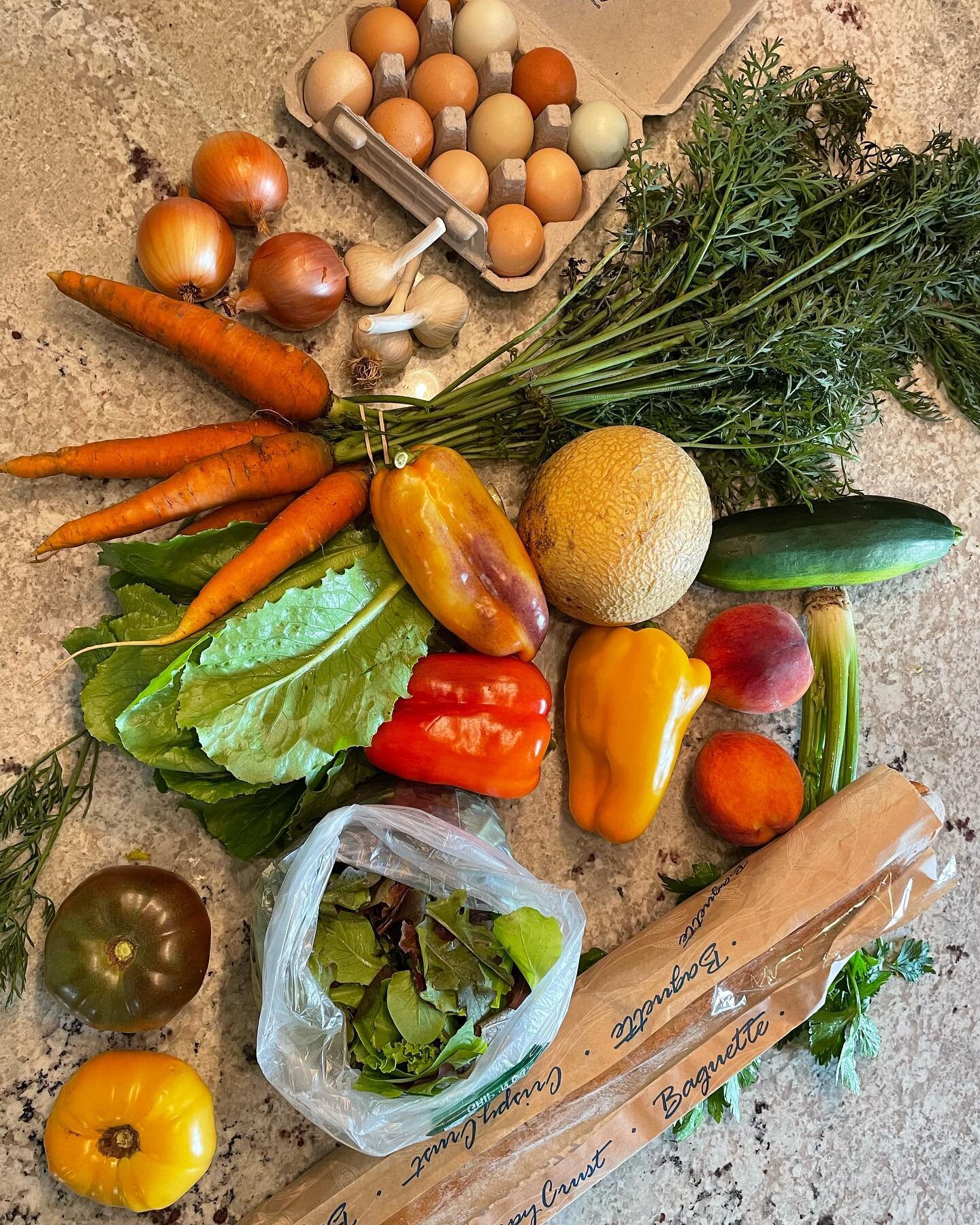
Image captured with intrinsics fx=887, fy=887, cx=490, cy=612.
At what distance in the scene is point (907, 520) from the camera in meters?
1.14

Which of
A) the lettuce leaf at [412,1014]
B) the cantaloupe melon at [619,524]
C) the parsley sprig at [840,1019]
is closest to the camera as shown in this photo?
the lettuce leaf at [412,1014]

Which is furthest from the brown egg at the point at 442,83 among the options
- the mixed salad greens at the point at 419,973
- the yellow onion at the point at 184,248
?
the mixed salad greens at the point at 419,973

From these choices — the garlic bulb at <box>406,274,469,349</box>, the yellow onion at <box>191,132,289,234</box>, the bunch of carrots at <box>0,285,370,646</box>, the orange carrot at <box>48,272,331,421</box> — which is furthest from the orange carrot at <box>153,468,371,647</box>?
the yellow onion at <box>191,132,289,234</box>

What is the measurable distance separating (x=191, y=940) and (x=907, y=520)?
38.6 inches

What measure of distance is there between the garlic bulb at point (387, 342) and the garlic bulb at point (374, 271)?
0.6 inches

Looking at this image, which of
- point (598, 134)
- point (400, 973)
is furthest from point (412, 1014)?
point (598, 134)

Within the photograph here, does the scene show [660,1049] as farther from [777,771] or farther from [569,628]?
[569,628]

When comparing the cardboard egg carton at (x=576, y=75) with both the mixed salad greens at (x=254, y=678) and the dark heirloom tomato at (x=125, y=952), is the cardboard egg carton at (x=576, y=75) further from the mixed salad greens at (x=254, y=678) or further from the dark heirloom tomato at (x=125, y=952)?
the dark heirloom tomato at (x=125, y=952)

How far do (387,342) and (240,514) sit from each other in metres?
0.26

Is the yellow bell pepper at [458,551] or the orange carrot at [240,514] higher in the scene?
the yellow bell pepper at [458,551]

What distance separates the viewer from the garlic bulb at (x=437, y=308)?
104cm

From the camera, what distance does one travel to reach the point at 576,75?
1127mm

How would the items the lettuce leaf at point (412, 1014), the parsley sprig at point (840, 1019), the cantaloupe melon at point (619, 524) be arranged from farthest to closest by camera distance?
the parsley sprig at point (840, 1019) < the cantaloupe melon at point (619, 524) < the lettuce leaf at point (412, 1014)

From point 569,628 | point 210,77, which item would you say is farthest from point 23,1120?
point 210,77
